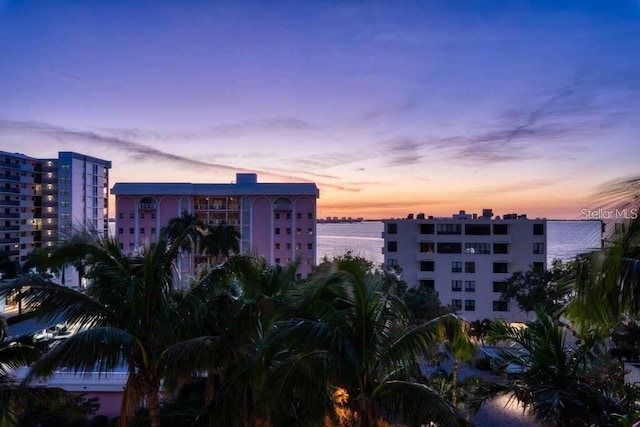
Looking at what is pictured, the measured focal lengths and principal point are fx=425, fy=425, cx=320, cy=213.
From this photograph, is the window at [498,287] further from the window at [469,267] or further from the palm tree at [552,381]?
the palm tree at [552,381]

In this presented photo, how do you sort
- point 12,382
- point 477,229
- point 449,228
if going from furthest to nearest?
point 449,228 < point 477,229 < point 12,382

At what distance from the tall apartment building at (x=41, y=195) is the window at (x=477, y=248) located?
58.4 metres

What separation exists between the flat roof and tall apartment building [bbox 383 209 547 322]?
14.2m

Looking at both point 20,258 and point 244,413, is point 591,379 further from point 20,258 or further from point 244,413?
point 20,258

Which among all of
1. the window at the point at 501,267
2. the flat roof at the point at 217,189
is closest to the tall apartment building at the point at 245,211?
the flat roof at the point at 217,189

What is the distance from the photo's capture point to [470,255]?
142 ft

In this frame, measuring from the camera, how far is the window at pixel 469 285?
43094mm

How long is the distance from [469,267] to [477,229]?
13.0 feet

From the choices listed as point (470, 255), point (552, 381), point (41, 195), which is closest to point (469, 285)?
point (470, 255)

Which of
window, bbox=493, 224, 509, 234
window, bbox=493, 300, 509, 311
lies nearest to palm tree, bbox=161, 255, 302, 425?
window, bbox=493, 224, 509, 234

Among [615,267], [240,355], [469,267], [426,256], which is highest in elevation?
[615,267]

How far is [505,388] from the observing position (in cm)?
709

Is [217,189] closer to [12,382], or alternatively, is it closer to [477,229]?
[477,229]

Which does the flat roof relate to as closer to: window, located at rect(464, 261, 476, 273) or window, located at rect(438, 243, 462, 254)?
window, located at rect(438, 243, 462, 254)
